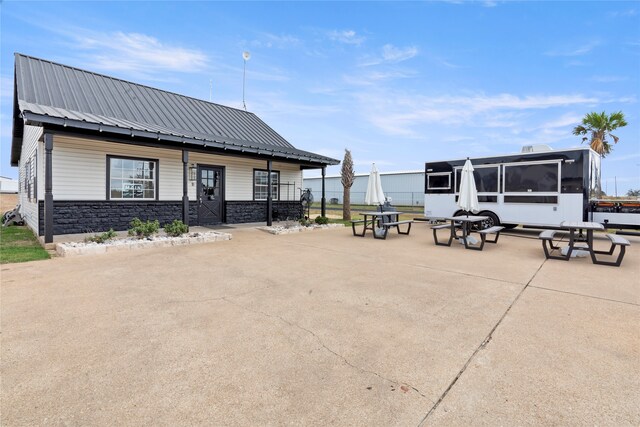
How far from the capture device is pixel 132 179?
33.0 feet

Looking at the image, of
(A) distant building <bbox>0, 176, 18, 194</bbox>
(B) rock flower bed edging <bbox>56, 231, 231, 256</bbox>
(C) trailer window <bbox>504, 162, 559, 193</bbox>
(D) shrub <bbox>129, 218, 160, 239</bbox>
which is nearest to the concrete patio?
(B) rock flower bed edging <bbox>56, 231, 231, 256</bbox>

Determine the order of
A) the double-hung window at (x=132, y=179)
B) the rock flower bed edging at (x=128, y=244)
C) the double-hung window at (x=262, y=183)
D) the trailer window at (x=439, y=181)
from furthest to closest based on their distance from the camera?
the double-hung window at (x=262, y=183) < the trailer window at (x=439, y=181) < the double-hung window at (x=132, y=179) < the rock flower bed edging at (x=128, y=244)

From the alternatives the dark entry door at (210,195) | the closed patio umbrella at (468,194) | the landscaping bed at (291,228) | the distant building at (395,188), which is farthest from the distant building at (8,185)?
the closed patio umbrella at (468,194)

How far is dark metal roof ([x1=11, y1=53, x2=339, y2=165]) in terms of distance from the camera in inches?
309

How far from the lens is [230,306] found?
3.56 m

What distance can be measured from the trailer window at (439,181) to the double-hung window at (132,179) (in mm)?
10017

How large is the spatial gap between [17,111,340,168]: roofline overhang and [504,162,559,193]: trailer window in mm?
6570

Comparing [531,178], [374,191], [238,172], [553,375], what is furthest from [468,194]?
[238,172]

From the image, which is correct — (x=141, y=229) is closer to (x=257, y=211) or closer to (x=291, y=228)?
(x=291, y=228)

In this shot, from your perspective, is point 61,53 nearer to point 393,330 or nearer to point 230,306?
point 230,306

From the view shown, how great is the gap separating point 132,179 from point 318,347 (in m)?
9.97

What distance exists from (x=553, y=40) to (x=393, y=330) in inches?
574

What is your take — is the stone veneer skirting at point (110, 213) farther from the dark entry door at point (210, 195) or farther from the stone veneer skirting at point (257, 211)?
the dark entry door at point (210, 195)

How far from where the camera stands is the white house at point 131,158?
27.2 feet
